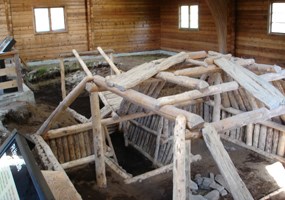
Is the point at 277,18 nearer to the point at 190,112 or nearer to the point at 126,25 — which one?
the point at 126,25

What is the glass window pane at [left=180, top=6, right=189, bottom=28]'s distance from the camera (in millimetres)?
16844

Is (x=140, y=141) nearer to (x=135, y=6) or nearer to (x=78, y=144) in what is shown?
(x=78, y=144)

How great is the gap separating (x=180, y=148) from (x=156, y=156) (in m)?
4.82

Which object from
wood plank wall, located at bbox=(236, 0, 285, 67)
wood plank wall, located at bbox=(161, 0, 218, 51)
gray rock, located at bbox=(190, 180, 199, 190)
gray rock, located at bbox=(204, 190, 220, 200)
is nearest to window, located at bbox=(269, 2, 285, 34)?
wood plank wall, located at bbox=(236, 0, 285, 67)

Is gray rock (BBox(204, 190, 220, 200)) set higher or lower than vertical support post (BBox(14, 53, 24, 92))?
lower

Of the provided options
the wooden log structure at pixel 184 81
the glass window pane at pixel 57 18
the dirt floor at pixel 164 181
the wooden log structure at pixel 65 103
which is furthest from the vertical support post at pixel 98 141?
the glass window pane at pixel 57 18

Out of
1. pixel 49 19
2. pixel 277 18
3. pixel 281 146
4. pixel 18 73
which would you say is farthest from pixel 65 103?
pixel 49 19

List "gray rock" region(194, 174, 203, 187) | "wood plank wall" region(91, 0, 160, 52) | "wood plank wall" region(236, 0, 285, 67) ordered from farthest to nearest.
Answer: "wood plank wall" region(91, 0, 160, 52) → "wood plank wall" region(236, 0, 285, 67) → "gray rock" region(194, 174, 203, 187)

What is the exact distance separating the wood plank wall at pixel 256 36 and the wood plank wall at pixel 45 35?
735 centimetres

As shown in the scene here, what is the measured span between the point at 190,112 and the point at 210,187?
1915 mm

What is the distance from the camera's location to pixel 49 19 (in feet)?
52.6

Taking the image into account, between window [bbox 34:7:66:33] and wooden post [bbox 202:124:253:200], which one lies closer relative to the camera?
wooden post [bbox 202:124:253:200]

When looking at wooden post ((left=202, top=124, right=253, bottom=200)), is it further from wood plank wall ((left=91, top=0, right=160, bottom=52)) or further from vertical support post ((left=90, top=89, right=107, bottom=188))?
wood plank wall ((left=91, top=0, right=160, bottom=52))

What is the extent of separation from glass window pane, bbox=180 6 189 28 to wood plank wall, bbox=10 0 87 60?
15.2ft
